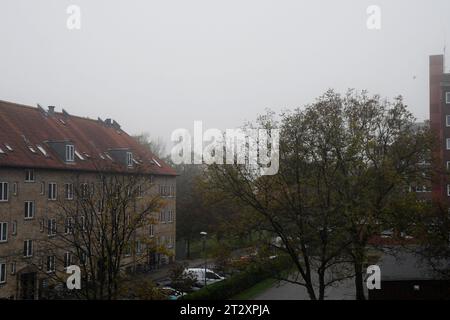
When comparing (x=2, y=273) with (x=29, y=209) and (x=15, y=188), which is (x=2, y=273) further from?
(x=15, y=188)

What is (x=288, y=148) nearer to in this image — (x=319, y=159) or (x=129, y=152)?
(x=319, y=159)

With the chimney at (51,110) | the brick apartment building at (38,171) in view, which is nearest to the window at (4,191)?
the brick apartment building at (38,171)

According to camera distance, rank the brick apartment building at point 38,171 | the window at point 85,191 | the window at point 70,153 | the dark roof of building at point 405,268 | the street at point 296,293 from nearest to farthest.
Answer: the window at point 85,191, the dark roof of building at point 405,268, the brick apartment building at point 38,171, the street at point 296,293, the window at point 70,153

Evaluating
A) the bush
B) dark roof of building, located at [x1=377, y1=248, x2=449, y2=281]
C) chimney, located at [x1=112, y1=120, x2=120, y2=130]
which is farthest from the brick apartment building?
dark roof of building, located at [x1=377, y1=248, x2=449, y2=281]

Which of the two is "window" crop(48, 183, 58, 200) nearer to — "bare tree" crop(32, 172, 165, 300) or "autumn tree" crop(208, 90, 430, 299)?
"bare tree" crop(32, 172, 165, 300)

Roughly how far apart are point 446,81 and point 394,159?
1699cm

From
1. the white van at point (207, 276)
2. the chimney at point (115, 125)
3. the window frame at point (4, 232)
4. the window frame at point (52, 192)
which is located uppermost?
Result: the chimney at point (115, 125)

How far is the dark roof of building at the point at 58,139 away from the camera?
18.3 metres

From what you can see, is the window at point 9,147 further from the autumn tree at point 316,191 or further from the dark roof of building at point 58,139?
the autumn tree at point 316,191

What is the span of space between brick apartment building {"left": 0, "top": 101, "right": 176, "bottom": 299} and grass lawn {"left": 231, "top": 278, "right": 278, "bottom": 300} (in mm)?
3280

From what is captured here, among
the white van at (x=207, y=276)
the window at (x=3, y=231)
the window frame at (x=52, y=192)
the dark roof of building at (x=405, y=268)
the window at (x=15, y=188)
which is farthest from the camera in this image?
the white van at (x=207, y=276)

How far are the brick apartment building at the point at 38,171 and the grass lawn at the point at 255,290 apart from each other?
3.28 m

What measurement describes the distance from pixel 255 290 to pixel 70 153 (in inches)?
373
